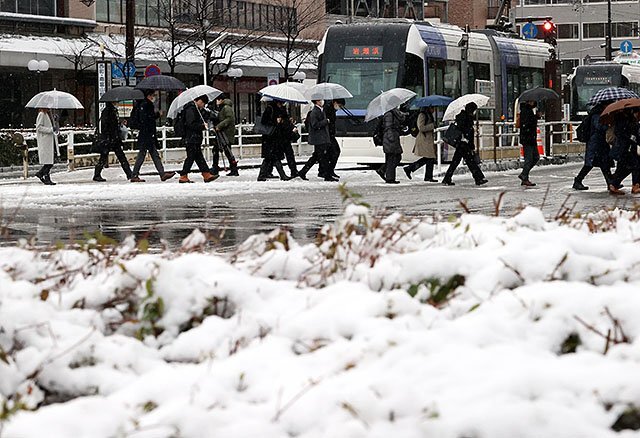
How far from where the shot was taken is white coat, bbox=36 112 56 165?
1026 inches

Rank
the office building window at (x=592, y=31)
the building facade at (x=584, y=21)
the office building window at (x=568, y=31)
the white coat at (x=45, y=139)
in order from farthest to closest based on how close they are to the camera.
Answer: the office building window at (x=592, y=31) → the office building window at (x=568, y=31) → the building facade at (x=584, y=21) → the white coat at (x=45, y=139)

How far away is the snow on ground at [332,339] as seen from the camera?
3.93 metres

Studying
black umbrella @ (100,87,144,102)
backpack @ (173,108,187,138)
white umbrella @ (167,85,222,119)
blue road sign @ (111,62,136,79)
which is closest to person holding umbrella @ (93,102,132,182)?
black umbrella @ (100,87,144,102)

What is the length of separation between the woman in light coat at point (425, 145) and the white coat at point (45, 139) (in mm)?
7415

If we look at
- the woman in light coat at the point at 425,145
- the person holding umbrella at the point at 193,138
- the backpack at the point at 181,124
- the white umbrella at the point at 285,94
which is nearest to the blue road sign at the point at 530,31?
the woman in light coat at the point at 425,145

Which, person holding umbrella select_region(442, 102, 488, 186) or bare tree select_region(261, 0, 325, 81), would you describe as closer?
person holding umbrella select_region(442, 102, 488, 186)

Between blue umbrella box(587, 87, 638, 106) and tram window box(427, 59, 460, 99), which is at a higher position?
tram window box(427, 59, 460, 99)

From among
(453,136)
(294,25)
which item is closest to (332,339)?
(453,136)

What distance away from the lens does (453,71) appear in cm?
3319

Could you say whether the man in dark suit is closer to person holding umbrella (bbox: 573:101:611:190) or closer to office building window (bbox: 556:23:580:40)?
person holding umbrella (bbox: 573:101:611:190)

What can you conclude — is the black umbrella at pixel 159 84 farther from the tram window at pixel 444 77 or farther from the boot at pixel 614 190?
the boot at pixel 614 190

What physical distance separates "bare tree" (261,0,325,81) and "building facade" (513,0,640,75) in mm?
51366

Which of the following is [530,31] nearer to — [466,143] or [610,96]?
[466,143]

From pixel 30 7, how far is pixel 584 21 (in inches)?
3110
